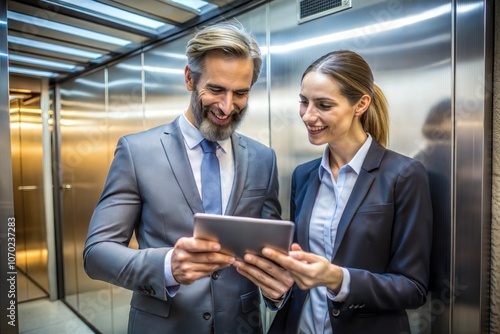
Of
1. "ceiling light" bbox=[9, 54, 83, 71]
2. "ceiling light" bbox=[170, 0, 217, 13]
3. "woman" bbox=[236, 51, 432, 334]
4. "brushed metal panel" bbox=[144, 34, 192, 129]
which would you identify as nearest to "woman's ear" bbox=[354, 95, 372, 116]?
"woman" bbox=[236, 51, 432, 334]

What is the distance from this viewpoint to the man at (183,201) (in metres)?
1.22

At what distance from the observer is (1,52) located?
185cm

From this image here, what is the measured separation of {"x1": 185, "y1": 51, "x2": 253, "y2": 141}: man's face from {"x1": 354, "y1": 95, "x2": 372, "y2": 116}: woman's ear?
490 mm

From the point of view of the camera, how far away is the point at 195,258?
1.04 metres

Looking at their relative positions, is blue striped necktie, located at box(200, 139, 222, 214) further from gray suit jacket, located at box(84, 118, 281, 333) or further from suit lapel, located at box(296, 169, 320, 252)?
suit lapel, located at box(296, 169, 320, 252)

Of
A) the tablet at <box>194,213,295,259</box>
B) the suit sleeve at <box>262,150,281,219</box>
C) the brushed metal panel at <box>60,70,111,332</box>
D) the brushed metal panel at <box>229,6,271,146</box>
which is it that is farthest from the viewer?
the brushed metal panel at <box>60,70,111,332</box>

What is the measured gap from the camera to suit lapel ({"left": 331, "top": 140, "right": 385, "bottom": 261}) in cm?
132

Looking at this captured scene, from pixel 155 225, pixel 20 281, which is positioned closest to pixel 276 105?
pixel 155 225

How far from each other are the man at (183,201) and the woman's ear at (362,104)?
49 cm

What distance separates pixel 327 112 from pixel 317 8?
3.15 feet

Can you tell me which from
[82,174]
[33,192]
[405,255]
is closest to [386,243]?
[405,255]

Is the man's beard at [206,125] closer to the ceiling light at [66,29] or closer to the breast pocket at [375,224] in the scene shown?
the breast pocket at [375,224]

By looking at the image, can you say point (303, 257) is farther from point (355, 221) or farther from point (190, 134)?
point (190, 134)

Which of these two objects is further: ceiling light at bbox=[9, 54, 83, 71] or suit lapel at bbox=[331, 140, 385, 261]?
ceiling light at bbox=[9, 54, 83, 71]
